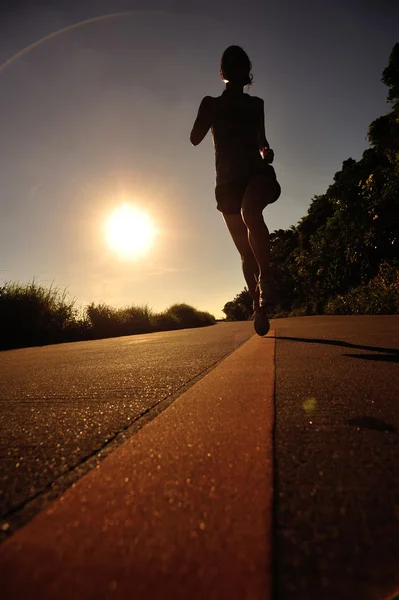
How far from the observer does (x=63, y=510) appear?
47cm

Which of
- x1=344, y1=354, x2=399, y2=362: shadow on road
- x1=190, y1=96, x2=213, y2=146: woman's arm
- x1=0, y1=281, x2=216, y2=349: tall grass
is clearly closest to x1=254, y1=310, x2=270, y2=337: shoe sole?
x1=344, y1=354, x2=399, y2=362: shadow on road

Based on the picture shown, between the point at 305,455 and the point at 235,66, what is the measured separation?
3577 mm

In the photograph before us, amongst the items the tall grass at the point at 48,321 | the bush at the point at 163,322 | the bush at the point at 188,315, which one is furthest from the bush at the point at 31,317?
the bush at the point at 188,315

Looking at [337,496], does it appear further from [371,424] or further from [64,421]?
[64,421]

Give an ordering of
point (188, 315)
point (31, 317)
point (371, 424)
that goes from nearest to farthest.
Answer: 1. point (371, 424)
2. point (31, 317)
3. point (188, 315)

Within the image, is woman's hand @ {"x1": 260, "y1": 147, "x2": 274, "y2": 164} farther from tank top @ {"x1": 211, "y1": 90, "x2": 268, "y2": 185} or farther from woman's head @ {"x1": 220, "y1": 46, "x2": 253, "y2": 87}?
woman's head @ {"x1": 220, "y1": 46, "x2": 253, "y2": 87}

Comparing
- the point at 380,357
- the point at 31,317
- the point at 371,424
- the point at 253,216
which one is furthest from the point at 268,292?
the point at 31,317

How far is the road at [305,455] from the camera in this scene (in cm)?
35

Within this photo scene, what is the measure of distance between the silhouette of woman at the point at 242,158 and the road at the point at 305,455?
1.52 metres

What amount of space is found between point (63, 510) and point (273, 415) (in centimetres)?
54

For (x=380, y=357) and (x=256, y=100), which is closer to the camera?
(x=380, y=357)

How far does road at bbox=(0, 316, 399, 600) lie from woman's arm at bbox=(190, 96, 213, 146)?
8.49 feet

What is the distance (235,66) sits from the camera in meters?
3.28

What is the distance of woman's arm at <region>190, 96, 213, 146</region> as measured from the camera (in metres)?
3.31
